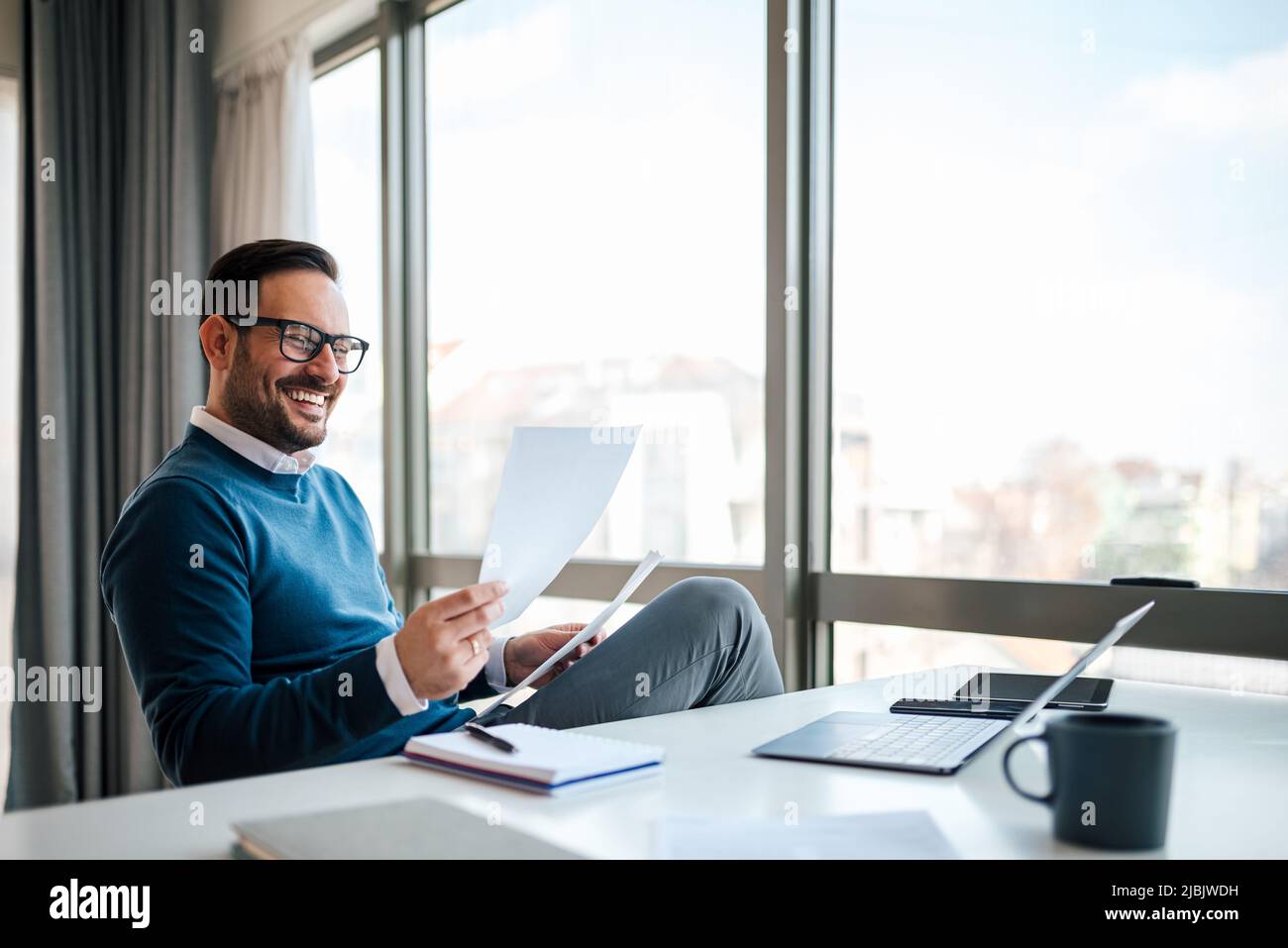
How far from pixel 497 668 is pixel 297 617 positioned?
34cm

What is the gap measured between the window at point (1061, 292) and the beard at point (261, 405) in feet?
3.32

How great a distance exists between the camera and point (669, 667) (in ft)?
4.50

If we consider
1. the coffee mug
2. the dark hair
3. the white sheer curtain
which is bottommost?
the coffee mug

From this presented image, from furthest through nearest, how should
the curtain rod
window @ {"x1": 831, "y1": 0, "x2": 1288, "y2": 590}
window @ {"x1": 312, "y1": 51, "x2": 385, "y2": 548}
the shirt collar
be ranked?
window @ {"x1": 312, "y1": 51, "x2": 385, "y2": 548}, the curtain rod, window @ {"x1": 831, "y1": 0, "x2": 1288, "y2": 590}, the shirt collar

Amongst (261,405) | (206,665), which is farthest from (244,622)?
(261,405)

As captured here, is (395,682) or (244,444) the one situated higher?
(244,444)

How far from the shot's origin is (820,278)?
2.10 m

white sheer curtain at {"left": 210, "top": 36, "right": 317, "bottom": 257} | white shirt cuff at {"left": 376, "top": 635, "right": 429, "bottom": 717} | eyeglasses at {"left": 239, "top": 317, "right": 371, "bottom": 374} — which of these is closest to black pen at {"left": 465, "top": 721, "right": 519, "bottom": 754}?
white shirt cuff at {"left": 376, "top": 635, "right": 429, "bottom": 717}

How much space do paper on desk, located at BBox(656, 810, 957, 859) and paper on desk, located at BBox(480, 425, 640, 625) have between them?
1.40 feet

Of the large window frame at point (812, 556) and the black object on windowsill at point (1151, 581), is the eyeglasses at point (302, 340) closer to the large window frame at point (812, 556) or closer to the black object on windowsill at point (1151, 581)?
the large window frame at point (812, 556)

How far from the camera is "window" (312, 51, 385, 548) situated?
3.19 metres

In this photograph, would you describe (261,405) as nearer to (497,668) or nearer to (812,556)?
(497,668)

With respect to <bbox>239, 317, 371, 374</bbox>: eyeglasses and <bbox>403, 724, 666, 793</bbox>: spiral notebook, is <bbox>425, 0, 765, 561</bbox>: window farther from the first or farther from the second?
<bbox>403, 724, 666, 793</bbox>: spiral notebook

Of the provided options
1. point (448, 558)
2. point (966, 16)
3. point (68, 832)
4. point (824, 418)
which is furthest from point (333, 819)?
point (448, 558)
